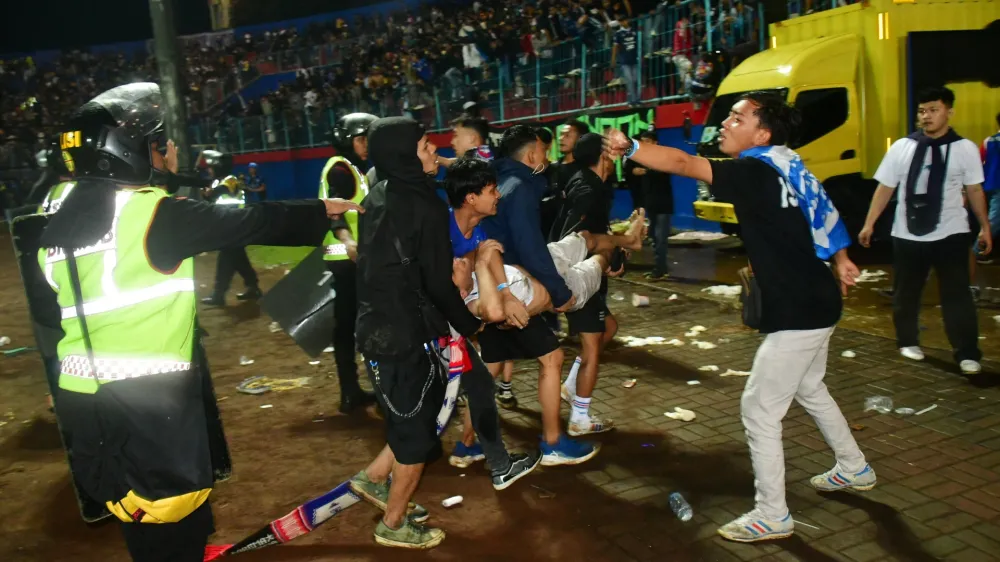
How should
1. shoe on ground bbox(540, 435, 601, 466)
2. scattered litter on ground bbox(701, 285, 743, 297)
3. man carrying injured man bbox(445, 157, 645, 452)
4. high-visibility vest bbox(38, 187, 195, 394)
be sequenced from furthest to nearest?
scattered litter on ground bbox(701, 285, 743, 297)
shoe on ground bbox(540, 435, 601, 466)
man carrying injured man bbox(445, 157, 645, 452)
high-visibility vest bbox(38, 187, 195, 394)

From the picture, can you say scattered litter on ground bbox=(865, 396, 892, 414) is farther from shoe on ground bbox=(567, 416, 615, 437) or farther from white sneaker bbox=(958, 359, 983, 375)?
shoe on ground bbox=(567, 416, 615, 437)

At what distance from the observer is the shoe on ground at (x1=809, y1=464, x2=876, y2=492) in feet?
13.2

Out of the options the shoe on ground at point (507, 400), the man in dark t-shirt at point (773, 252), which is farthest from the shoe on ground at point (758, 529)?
the shoe on ground at point (507, 400)

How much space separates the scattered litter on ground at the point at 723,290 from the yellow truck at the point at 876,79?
2581 mm

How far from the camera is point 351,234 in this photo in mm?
5125

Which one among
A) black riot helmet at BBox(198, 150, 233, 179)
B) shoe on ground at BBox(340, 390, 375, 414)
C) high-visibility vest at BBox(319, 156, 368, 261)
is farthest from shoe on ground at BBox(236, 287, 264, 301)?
high-visibility vest at BBox(319, 156, 368, 261)

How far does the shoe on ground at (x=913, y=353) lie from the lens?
6.19 m

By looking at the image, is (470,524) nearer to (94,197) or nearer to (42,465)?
(94,197)

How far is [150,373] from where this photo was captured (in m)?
2.56

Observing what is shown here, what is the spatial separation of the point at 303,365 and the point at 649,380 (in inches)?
127

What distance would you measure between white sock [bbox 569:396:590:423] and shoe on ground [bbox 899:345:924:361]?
2.95 m

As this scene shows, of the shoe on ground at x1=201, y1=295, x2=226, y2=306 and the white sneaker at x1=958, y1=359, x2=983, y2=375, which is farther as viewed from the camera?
the shoe on ground at x1=201, y1=295, x2=226, y2=306

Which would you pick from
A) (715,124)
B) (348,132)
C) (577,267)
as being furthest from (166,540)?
(715,124)

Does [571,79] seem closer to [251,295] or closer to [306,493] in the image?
[251,295]
